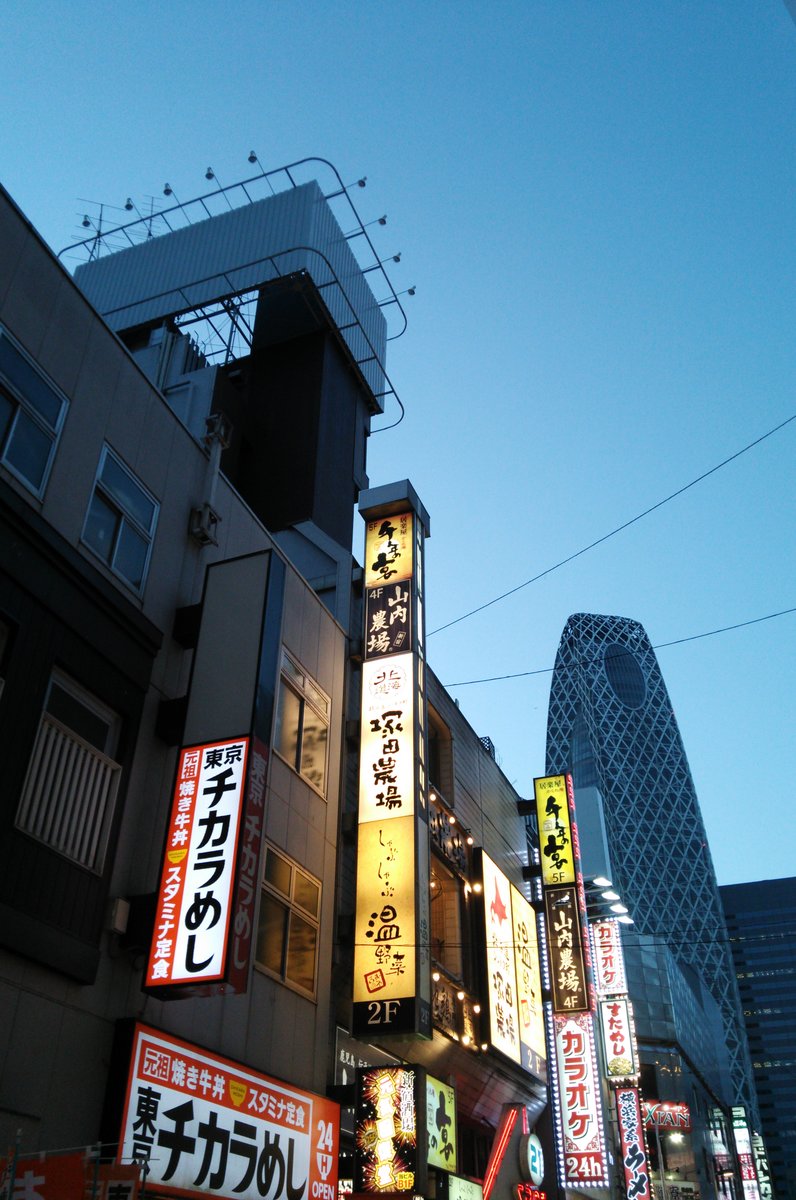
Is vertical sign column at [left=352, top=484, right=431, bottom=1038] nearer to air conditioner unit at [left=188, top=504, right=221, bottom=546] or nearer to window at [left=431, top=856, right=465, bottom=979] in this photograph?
window at [left=431, top=856, right=465, bottom=979]

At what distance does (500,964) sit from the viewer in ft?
73.5

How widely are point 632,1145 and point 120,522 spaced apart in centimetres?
2961

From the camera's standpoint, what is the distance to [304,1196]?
12961 mm

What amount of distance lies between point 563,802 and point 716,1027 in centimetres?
11444

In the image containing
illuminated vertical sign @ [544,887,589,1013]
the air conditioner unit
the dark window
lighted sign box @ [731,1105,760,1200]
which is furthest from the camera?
the dark window

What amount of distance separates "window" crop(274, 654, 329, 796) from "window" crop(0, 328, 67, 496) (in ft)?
20.5

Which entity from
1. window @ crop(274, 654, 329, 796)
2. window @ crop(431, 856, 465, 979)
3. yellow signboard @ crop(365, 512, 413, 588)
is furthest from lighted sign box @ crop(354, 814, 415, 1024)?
yellow signboard @ crop(365, 512, 413, 588)

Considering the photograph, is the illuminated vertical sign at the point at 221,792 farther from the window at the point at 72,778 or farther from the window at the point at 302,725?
the window at the point at 302,725

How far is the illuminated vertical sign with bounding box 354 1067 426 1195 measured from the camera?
47.4 feet

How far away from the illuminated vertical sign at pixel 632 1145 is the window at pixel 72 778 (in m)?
27.5

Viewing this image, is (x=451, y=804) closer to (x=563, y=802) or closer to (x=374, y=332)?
(x=563, y=802)

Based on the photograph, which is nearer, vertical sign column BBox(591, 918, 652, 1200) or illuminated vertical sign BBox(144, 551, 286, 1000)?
illuminated vertical sign BBox(144, 551, 286, 1000)

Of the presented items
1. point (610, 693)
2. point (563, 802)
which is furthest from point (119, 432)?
point (610, 693)

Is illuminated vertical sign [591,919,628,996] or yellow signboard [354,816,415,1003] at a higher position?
illuminated vertical sign [591,919,628,996]
